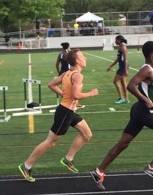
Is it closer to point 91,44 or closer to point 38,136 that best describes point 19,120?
point 38,136

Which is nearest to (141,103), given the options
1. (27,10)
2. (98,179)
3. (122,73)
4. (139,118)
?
(139,118)

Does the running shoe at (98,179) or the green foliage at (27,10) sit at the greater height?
the green foliage at (27,10)

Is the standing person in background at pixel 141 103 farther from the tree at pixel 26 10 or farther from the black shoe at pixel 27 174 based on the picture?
the tree at pixel 26 10

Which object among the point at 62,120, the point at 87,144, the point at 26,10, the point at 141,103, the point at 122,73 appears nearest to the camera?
the point at 141,103

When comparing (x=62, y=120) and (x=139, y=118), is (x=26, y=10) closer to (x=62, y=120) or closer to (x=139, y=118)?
(x=62, y=120)

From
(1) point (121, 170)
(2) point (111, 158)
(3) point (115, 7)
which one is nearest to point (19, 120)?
(1) point (121, 170)

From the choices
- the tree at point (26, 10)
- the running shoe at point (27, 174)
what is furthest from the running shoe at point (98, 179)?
the tree at point (26, 10)

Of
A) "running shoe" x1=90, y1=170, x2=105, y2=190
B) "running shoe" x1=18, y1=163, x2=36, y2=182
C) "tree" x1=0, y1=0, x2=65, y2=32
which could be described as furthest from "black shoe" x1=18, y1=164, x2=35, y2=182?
"tree" x1=0, y1=0, x2=65, y2=32

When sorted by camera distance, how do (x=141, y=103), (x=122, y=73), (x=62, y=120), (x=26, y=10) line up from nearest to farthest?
(x=141, y=103) → (x=62, y=120) → (x=122, y=73) → (x=26, y=10)

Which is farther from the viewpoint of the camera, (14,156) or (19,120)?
(19,120)

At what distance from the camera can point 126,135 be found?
7457 millimetres

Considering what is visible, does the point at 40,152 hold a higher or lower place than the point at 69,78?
lower

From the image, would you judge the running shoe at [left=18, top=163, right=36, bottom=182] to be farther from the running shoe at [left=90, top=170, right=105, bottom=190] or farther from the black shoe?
the running shoe at [left=90, top=170, right=105, bottom=190]

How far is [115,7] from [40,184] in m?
102
